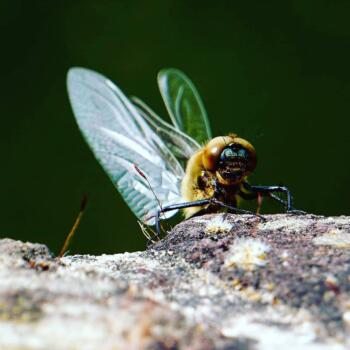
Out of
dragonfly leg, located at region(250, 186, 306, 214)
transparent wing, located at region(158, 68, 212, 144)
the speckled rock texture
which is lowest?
dragonfly leg, located at region(250, 186, 306, 214)

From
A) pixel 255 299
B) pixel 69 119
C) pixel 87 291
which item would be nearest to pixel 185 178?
pixel 255 299

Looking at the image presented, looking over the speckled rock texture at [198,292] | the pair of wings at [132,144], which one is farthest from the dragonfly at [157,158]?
the speckled rock texture at [198,292]

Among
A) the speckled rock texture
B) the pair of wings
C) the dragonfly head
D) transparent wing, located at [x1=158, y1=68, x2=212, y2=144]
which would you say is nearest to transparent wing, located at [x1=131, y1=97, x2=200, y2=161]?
the pair of wings

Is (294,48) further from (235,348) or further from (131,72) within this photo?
(235,348)

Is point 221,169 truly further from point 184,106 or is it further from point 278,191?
point 184,106

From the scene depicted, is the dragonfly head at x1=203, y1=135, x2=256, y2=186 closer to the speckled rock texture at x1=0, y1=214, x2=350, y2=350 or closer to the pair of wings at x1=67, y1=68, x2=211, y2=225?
the pair of wings at x1=67, y1=68, x2=211, y2=225

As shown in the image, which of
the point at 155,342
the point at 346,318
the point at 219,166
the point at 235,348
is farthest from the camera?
the point at 219,166

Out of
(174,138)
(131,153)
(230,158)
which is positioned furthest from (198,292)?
(174,138)
